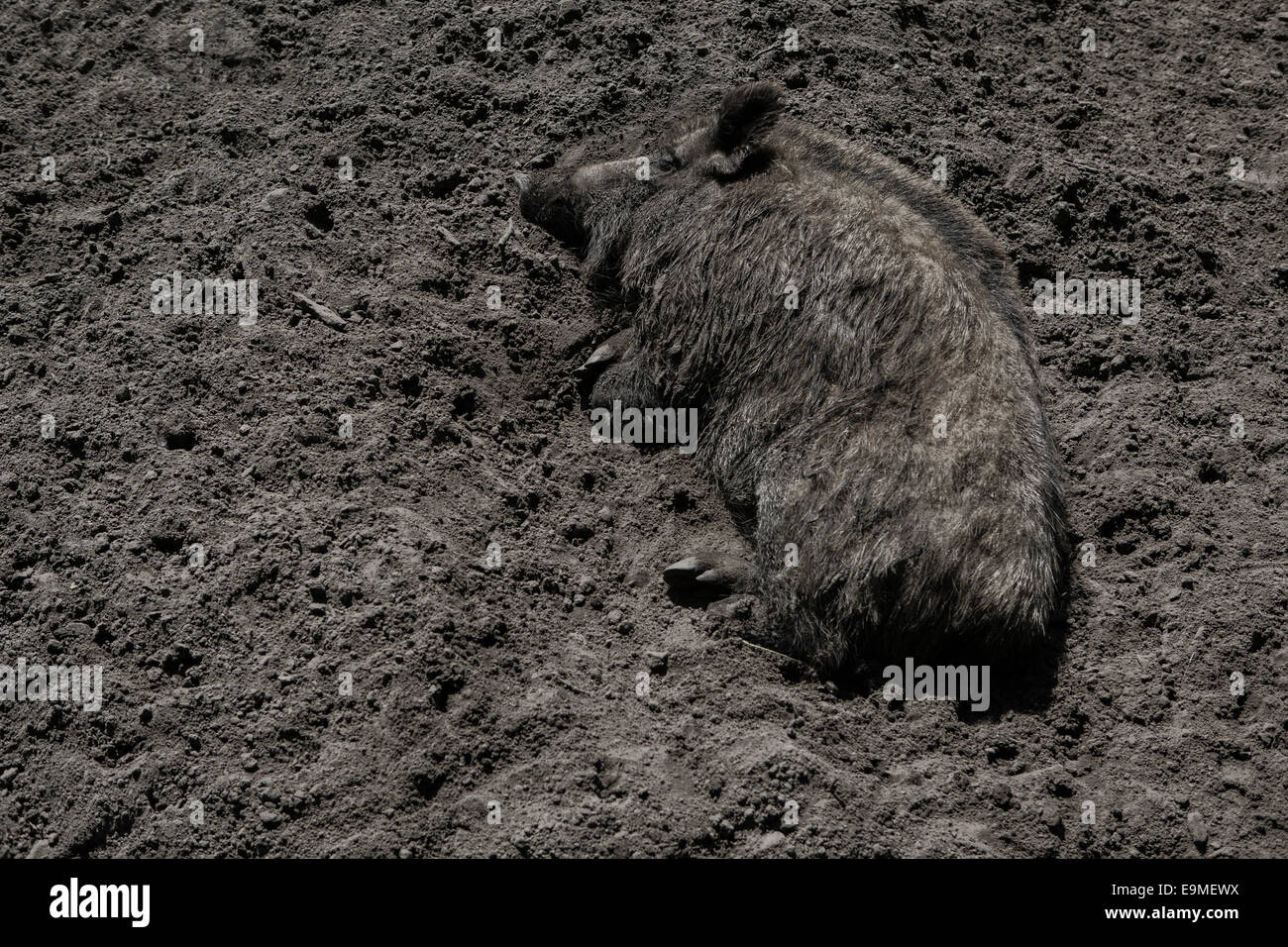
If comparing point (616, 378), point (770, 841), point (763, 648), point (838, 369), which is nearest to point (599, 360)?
point (616, 378)

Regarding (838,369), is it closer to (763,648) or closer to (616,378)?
(616,378)

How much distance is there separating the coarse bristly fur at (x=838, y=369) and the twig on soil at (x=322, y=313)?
48.6 inches

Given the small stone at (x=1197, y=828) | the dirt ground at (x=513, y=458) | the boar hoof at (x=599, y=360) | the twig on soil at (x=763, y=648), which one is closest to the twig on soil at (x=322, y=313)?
the dirt ground at (x=513, y=458)

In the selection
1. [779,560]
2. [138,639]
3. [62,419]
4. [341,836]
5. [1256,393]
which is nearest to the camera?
[341,836]

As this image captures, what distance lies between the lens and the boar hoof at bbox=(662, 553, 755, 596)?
4695 mm

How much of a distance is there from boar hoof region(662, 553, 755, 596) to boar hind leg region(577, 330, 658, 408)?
977 mm

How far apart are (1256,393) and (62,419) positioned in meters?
5.48

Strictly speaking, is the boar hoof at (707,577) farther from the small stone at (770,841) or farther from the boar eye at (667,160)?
the boar eye at (667,160)

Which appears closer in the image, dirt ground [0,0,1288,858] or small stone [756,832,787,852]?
small stone [756,832,787,852]

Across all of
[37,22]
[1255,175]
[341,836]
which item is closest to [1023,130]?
[1255,175]

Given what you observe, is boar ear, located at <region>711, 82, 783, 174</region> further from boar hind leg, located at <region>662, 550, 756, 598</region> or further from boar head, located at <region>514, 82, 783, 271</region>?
boar hind leg, located at <region>662, 550, 756, 598</region>

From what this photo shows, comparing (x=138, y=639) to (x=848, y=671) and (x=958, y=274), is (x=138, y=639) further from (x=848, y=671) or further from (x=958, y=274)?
(x=958, y=274)

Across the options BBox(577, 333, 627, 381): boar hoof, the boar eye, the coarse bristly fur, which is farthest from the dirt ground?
the boar eye
